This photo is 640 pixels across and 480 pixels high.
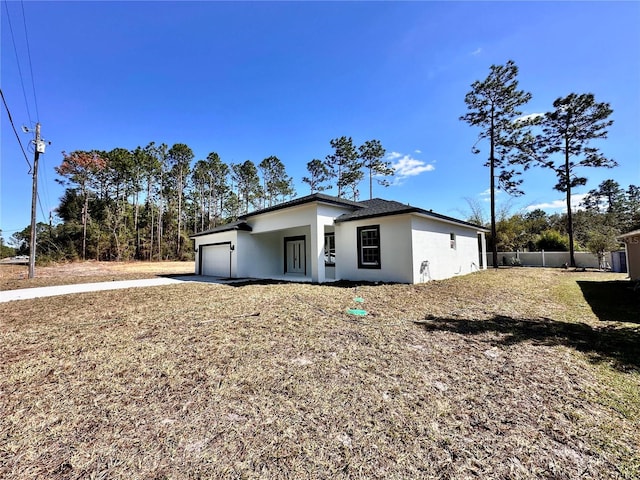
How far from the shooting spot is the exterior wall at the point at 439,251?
10383 millimetres

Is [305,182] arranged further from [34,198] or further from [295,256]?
[34,198]

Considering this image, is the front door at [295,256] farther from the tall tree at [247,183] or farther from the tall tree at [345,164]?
the tall tree at [247,183]

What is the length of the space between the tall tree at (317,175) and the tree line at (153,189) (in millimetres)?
94

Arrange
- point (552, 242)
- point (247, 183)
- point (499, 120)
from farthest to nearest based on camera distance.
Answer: point (247, 183), point (552, 242), point (499, 120)

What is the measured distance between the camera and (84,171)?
30.6 meters

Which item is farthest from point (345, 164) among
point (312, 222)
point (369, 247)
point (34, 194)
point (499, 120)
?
point (34, 194)

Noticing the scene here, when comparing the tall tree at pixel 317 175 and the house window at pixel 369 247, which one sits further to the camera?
the tall tree at pixel 317 175

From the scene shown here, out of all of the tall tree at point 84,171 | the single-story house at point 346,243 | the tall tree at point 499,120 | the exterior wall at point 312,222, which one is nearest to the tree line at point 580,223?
the tall tree at point 499,120

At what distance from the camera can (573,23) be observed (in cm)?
805

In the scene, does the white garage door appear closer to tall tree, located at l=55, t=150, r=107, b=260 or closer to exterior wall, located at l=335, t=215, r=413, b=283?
exterior wall, located at l=335, t=215, r=413, b=283

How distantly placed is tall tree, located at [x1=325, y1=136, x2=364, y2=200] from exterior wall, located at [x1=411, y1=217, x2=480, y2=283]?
17.5m

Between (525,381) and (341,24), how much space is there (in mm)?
12030

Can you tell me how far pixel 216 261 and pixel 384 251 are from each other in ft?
33.7

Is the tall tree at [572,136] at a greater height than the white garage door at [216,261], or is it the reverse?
the tall tree at [572,136]
